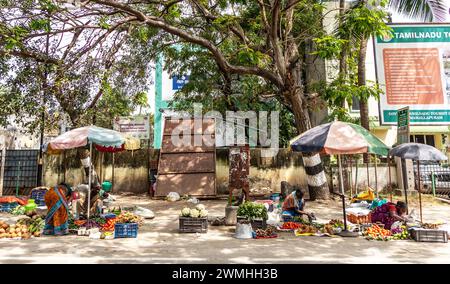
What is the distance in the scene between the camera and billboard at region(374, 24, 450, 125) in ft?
42.5

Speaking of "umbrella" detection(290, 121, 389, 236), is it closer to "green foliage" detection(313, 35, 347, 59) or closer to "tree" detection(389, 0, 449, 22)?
"green foliage" detection(313, 35, 347, 59)

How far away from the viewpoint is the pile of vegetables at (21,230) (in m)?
6.81

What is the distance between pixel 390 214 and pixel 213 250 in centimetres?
426

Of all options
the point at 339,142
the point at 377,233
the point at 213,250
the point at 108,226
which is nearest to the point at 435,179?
the point at 377,233

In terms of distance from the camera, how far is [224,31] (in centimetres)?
1310

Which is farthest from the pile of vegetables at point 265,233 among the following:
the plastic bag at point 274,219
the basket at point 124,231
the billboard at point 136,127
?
the billboard at point 136,127

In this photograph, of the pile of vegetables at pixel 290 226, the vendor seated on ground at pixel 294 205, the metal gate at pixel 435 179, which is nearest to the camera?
the pile of vegetables at pixel 290 226

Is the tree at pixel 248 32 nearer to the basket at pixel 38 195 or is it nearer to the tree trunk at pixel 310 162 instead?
the tree trunk at pixel 310 162

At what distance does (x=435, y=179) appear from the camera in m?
13.5

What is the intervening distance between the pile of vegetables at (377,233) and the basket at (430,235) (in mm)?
525

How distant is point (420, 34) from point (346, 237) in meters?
10.4

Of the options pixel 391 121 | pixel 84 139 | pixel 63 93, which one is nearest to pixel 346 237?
pixel 84 139

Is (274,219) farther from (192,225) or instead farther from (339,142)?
(339,142)
